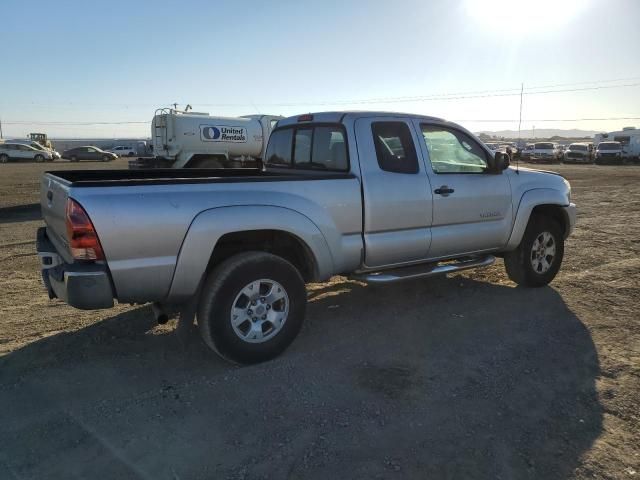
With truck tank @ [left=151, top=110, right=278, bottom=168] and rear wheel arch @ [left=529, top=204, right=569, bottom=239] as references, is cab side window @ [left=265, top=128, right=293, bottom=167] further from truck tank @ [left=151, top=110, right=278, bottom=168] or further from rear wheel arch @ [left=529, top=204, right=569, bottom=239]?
truck tank @ [left=151, top=110, right=278, bottom=168]

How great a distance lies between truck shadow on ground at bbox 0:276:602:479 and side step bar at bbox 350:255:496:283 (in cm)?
46

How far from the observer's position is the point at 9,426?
3.22 metres

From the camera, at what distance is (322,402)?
352 cm

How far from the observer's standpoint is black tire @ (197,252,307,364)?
3.81 m

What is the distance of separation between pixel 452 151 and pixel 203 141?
518 inches

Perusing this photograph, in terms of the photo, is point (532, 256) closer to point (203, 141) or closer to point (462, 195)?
point (462, 195)

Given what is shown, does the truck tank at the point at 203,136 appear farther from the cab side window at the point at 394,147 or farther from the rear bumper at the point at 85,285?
the rear bumper at the point at 85,285

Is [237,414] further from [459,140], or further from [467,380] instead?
[459,140]

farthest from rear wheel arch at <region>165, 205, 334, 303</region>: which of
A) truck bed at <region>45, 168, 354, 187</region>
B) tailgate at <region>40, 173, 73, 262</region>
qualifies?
tailgate at <region>40, 173, 73, 262</region>

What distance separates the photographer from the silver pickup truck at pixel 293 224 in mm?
3488

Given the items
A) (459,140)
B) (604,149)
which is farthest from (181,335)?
(604,149)

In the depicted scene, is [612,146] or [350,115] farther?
[612,146]

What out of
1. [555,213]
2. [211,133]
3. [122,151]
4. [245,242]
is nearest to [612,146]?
[211,133]

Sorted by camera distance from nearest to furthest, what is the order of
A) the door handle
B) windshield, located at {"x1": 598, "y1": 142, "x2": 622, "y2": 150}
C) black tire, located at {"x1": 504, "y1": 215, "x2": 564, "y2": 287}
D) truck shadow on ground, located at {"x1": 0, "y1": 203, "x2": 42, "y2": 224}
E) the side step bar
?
the side step bar → the door handle → black tire, located at {"x1": 504, "y1": 215, "x2": 564, "y2": 287} → truck shadow on ground, located at {"x1": 0, "y1": 203, "x2": 42, "y2": 224} → windshield, located at {"x1": 598, "y1": 142, "x2": 622, "y2": 150}
